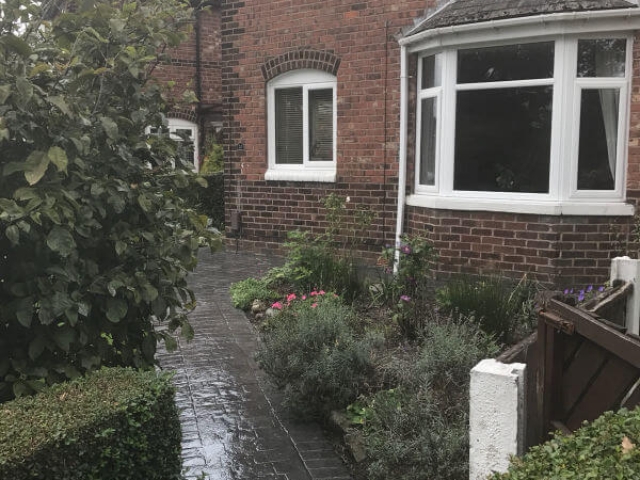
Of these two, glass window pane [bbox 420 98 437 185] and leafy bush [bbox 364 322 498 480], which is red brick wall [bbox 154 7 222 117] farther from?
leafy bush [bbox 364 322 498 480]

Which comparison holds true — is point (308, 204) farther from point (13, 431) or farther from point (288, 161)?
point (13, 431)

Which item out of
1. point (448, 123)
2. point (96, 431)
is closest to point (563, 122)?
point (448, 123)

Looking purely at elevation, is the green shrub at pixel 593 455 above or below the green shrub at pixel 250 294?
above

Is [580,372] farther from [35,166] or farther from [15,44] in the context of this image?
[15,44]

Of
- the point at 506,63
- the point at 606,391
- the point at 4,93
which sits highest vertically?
the point at 506,63

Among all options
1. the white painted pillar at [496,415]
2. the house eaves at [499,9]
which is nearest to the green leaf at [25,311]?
the white painted pillar at [496,415]

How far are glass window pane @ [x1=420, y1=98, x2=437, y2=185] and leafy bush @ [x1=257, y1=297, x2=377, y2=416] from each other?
3.98 metres

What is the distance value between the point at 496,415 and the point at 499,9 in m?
5.71

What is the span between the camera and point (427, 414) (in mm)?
3588

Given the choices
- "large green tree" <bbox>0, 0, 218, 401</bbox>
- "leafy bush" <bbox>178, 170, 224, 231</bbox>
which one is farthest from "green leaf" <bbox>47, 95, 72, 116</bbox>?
"leafy bush" <bbox>178, 170, 224, 231</bbox>

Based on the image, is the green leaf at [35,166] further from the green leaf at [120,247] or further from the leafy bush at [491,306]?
the leafy bush at [491,306]

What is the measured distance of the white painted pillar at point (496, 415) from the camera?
9.03ft

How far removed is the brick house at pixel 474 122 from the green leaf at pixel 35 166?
18.7 ft

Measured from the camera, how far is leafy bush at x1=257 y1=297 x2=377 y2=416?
4.26 m
